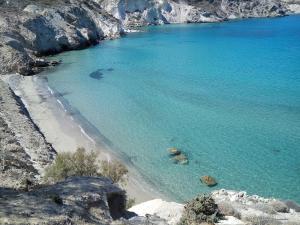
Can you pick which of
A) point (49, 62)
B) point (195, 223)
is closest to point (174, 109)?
point (195, 223)

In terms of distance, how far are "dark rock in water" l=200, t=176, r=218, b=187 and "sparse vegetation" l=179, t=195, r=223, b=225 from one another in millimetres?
8258

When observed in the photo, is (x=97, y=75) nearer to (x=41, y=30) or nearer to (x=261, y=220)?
(x=41, y=30)

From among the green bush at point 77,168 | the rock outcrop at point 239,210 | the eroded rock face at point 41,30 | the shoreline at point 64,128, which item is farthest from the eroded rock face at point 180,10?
the rock outcrop at point 239,210

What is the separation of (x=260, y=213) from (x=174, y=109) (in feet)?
76.3

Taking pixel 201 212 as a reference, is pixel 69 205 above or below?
above

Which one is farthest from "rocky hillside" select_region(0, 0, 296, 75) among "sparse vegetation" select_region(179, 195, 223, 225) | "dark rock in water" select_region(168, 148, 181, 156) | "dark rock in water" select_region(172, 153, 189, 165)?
→ "sparse vegetation" select_region(179, 195, 223, 225)

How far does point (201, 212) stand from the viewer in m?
15.7

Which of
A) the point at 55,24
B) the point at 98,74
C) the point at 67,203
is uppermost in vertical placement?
the point at 67,203

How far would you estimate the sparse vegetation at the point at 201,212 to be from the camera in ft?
49.0

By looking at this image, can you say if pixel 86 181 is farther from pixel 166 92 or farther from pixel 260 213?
pixel 166 92

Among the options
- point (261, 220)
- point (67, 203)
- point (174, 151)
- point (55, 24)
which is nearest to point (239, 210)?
point (261, 220)

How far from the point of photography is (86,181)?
1391 cm

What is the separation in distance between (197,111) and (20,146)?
18565mm

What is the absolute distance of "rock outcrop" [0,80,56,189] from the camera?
1969cm
